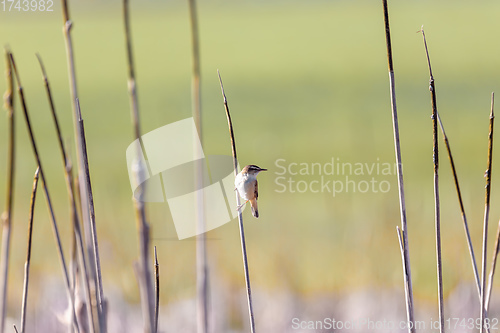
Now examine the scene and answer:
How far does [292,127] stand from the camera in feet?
22.7

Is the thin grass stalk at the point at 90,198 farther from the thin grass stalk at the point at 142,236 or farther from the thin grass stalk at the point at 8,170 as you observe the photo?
the thin grass stalk at the point at 142,236

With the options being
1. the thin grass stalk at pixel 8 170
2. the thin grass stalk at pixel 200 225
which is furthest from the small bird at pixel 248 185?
the thin grass stalk at pixel 8 170

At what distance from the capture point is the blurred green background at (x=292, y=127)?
128 inches

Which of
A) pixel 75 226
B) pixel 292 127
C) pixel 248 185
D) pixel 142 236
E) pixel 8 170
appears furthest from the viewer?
pixel 292 127

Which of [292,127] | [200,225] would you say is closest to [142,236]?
[200,225]

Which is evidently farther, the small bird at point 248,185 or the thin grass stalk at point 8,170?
the small bird at point 248,185

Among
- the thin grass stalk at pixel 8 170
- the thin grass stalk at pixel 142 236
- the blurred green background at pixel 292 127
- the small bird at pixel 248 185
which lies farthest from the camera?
the blurred green background at pixel 292 127

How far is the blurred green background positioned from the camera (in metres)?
3.24

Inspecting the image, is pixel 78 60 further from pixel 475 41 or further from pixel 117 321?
pixel 117 321

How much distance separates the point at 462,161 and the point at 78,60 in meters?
7.26

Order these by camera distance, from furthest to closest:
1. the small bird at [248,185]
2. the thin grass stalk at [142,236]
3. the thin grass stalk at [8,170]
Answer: the small bird at [248,185], the thin grass stalk at [8,170], the thin grass stalk at [142,236]

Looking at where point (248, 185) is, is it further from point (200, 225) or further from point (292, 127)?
point (292, 127)

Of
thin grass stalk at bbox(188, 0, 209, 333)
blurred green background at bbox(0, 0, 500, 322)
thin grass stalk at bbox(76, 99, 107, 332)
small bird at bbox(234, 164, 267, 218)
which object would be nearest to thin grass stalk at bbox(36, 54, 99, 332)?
thin grass stalk at bbox(76, 99, 107, 332)

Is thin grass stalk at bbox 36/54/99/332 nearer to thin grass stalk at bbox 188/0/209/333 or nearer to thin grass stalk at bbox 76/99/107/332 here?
thin grass stalk at bbox 76/99/107/332
